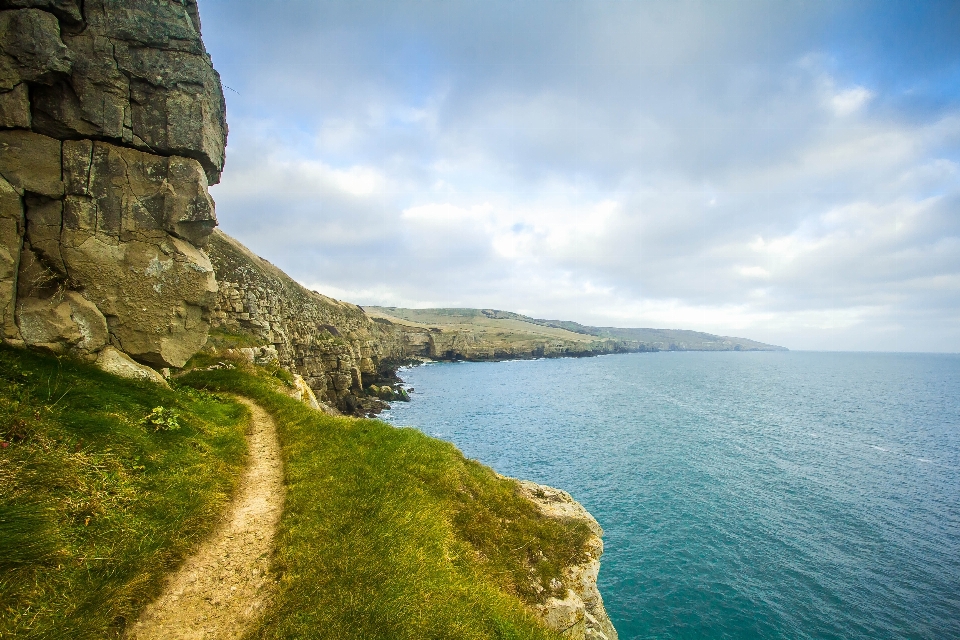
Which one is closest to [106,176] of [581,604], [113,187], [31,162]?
[113,187]

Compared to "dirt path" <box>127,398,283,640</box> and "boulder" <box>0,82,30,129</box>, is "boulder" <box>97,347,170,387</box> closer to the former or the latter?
"dirt path" <box>127,398,283,640</box>

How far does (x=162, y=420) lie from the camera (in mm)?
12039

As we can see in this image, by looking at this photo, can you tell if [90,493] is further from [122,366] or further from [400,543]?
[400,543]

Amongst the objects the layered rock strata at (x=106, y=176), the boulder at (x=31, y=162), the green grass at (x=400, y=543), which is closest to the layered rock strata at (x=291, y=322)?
the layered rock strata at (x=106, y=176)

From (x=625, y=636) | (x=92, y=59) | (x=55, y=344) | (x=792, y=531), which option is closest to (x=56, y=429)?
(x=55, y=344)

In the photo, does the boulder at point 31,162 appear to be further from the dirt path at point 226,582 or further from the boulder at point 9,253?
the dirt path at point 226,582

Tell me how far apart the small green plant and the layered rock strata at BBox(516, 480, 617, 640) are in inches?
462

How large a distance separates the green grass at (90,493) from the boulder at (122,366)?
16.8 inches

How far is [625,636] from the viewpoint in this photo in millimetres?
21016

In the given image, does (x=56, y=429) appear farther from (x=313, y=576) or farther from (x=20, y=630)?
(x=313, y=576)

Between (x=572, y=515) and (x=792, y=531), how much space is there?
93.4ft

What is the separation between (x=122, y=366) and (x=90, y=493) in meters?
6.30

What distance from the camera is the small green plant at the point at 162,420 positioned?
11.8m

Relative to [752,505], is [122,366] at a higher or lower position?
higher
